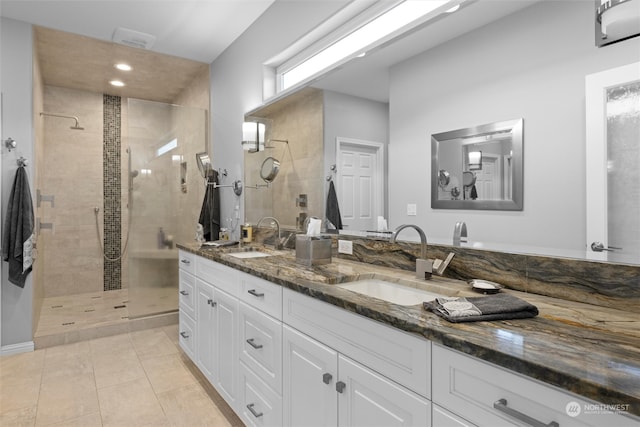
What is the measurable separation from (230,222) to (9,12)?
2388 mm

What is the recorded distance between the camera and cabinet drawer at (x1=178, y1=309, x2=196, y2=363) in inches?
99.3

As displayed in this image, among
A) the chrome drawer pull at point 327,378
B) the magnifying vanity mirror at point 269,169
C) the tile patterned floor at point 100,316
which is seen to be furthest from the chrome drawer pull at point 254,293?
the tile patterned floor at point 100,316

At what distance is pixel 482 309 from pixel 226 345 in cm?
149

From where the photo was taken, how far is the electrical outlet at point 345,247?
202 cm

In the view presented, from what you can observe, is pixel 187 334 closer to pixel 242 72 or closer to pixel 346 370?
pixel 346 370

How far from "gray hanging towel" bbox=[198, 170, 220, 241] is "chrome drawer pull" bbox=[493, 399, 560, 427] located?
10.4ft

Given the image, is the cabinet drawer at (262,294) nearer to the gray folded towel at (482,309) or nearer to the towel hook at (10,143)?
the gray folded towel at (482,309)

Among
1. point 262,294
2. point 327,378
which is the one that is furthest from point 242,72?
point 327,378

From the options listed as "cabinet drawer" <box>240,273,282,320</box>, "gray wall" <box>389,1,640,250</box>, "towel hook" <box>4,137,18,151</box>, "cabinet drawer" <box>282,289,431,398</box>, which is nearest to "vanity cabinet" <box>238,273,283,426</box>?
"cabinet drawer" <box>240,273,282,320</box>

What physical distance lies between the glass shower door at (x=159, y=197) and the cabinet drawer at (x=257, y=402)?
221 centimetres

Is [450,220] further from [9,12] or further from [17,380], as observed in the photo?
[9,12]

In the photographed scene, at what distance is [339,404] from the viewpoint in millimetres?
1178

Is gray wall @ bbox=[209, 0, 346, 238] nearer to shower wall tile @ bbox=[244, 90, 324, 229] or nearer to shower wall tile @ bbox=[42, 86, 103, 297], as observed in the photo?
shower wall tile @ bbox=[244, 90, 324, 229]

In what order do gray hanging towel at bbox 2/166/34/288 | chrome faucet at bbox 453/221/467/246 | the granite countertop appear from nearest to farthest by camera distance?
the granite countertop < chrome faucet at bbox 453/221/467/246 < gray hanging towel at bbox 2/166/34/288
